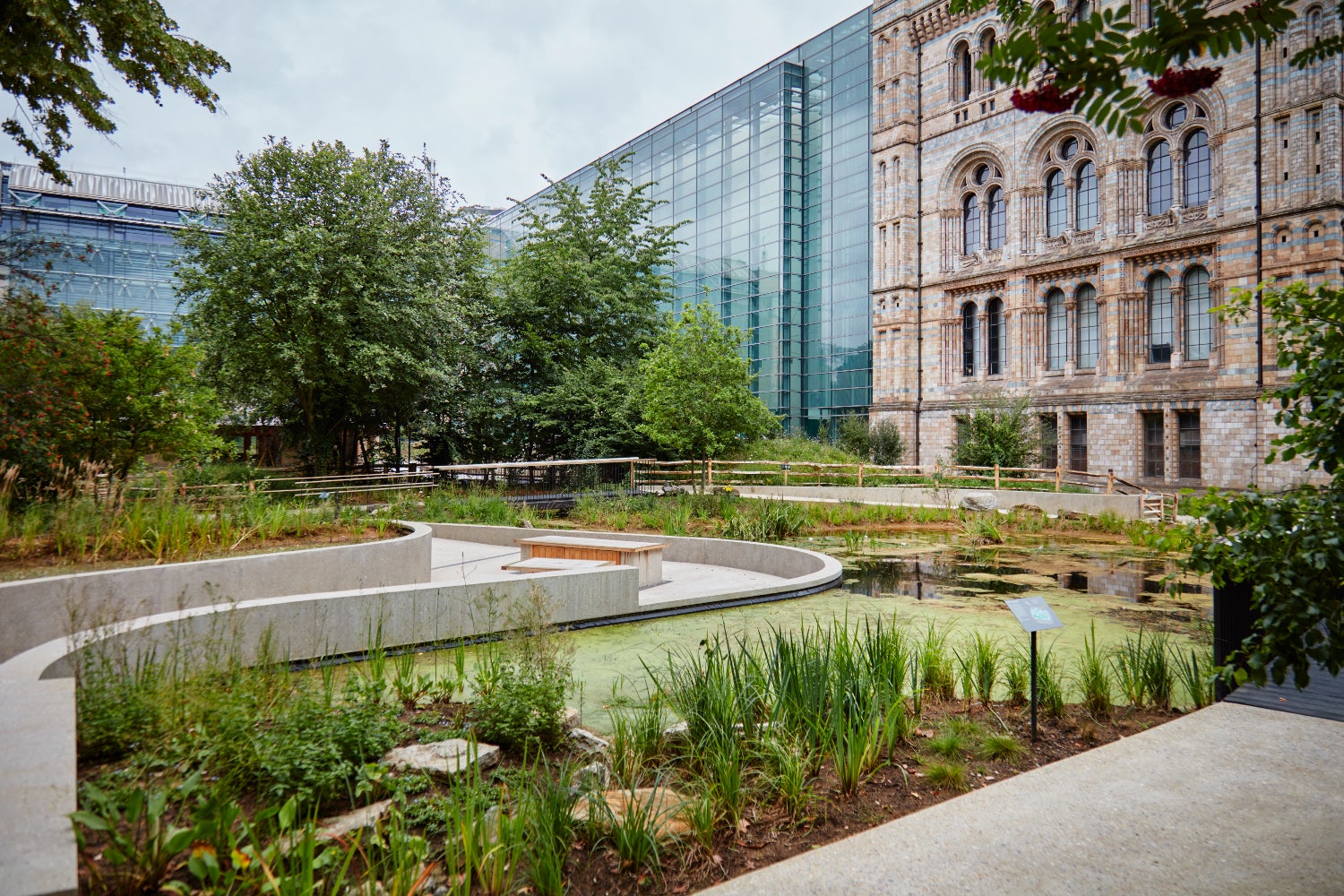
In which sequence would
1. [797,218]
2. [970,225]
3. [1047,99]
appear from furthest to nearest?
[797,218] < [970,225] < [1047,99]

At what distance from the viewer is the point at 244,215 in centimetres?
2014

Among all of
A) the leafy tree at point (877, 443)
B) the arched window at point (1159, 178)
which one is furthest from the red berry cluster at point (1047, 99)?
the leafy tree at point (877, 443)

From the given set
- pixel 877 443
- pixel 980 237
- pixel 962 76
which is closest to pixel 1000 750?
pixel 877 443

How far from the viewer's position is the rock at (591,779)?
3.20 m

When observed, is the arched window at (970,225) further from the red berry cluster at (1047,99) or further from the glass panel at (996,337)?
the red berry cluster at (1047,99)

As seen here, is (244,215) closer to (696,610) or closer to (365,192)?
(365,192)

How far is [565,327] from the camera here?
27391 mm

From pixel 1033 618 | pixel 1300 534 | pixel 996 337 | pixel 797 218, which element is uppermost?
pixel 797 218

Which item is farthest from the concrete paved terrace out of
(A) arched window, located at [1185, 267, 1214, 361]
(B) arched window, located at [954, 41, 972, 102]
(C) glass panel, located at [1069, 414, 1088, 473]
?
(B) arched window, located at [954, 41, 972, 102]

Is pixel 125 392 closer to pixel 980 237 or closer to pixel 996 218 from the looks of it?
pixel 980 237

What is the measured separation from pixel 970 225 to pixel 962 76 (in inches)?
243

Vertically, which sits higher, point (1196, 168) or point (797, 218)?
point (797, 218)

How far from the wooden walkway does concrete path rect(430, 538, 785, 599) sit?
4946 millimetres

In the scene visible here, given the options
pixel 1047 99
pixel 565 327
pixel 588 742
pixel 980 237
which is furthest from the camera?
pixel 980 237
